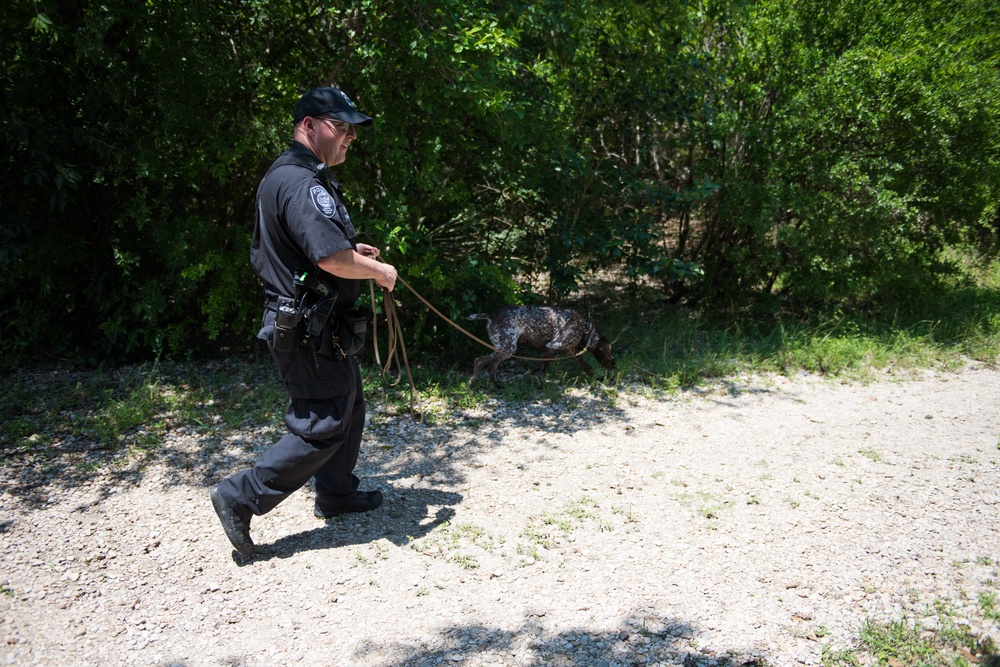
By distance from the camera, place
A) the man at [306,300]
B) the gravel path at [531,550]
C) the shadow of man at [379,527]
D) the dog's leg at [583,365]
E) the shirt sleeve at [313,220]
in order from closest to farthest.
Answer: the gravel path at [531,550], the shirt sleeve at [313,220], the man at [306,300], the shadow of man at [379,527], the dog's leg at [583,365]

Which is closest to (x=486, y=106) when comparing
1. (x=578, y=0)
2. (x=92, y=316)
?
(x=578, y=0)

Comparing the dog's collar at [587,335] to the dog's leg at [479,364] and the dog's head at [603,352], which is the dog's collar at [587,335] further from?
the dog's leg at [479,364]

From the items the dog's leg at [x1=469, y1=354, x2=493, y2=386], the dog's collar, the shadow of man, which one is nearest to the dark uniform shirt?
the shadow of man

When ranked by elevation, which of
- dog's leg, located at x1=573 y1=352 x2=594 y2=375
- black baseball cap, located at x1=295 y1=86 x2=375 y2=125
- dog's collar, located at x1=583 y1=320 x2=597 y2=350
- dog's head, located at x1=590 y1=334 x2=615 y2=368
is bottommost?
dog's leg, located at x1=573 y1=352 x2=594 y2=375

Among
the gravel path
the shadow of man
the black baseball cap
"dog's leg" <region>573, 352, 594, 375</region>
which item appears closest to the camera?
the gravel path

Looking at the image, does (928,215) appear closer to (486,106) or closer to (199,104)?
(486,106)

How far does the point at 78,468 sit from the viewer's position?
4441 millimetres

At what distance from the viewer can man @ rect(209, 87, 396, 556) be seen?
3.16m

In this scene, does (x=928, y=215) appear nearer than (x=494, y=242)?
No

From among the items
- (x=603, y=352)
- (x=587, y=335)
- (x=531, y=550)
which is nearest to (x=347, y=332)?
(x=531, y=550)

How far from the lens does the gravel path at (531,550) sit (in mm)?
2928

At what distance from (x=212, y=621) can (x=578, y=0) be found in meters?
4.76

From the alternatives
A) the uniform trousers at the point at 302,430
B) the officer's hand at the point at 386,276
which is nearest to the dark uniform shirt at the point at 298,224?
the officer's hand at the point at 386,276

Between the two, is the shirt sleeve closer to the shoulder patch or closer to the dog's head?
the shoulder patch
